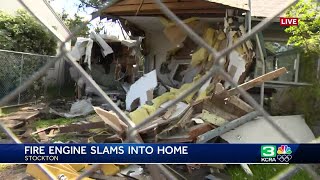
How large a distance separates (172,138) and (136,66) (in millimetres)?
5565

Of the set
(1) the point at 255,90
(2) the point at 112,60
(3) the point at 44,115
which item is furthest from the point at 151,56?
(1) the point at 255,90

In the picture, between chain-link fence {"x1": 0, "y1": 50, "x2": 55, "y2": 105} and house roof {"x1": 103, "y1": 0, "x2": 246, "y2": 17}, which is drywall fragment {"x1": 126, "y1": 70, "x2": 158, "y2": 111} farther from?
chain-link fence {"x1": 0, "y1": 50, "x2": 55, "y2": 105}

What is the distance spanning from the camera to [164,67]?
8180 mm

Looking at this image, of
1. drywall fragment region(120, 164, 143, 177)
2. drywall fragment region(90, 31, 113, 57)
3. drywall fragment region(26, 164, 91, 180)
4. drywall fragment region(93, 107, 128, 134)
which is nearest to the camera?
drywall fragment region(26, 164, 91, 180)

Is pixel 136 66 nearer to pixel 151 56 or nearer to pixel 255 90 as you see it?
pixel 151 56

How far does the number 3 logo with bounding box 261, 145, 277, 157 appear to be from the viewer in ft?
2.64

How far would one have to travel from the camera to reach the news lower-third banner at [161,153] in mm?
766

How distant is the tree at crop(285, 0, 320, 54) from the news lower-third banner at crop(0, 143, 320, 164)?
10.6 feet

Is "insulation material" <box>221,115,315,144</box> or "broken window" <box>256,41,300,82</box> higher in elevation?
"broken window" <box>256,41,300,82</box>

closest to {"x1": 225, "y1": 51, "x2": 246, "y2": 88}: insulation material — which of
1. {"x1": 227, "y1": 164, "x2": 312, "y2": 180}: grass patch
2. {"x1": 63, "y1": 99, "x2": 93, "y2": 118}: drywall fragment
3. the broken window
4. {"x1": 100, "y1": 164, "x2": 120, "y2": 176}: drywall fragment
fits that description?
the broken window

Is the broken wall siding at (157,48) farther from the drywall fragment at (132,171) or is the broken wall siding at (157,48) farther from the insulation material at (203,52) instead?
the drywall fragment at (132,171)

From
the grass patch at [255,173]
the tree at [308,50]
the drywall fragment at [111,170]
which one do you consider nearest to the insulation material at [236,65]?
the tree at [308,50]

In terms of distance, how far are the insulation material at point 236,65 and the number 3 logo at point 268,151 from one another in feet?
12.8

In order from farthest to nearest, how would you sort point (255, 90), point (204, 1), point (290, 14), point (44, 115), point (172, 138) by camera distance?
point (44, 115)
point (204, 1)
point (255, 90)
point (290, 14)
point (172, 138)
